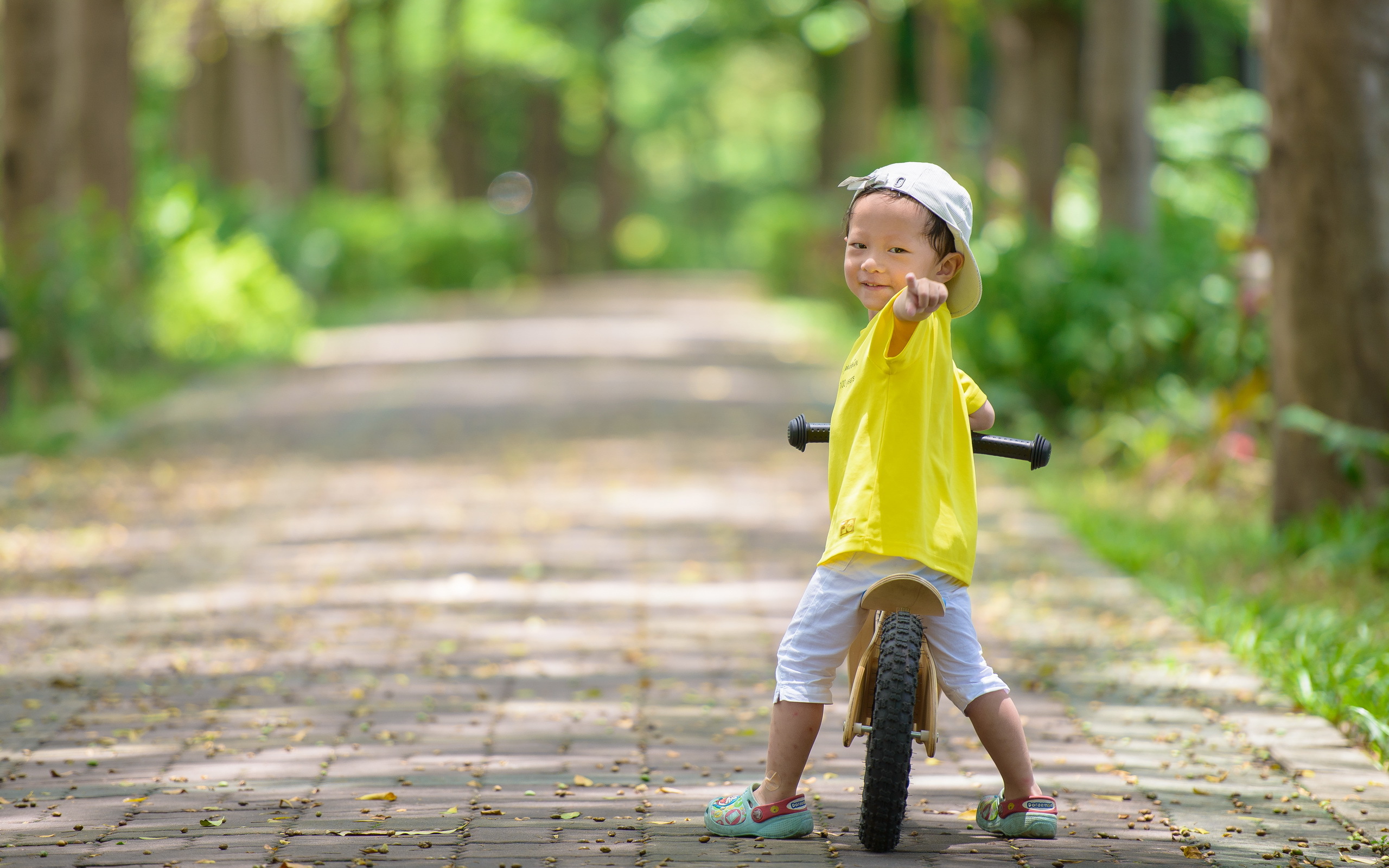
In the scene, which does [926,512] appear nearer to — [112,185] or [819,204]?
[112,185]

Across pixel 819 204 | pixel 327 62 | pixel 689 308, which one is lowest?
pixel 689 308

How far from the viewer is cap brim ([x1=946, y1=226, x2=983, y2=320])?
3.72 metres

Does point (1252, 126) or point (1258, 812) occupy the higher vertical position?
point (1252, 126)

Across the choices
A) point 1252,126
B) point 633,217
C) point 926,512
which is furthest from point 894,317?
point 633,217

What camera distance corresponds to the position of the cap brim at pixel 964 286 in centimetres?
372

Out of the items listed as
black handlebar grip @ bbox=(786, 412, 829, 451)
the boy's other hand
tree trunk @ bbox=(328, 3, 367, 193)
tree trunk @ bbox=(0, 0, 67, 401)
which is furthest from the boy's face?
tree trunk @ bbox=(328, 3, 367, 193)

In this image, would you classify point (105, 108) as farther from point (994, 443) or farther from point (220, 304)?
point (994, 443)

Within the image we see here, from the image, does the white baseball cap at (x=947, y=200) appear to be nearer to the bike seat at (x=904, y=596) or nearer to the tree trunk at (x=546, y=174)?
the bike seat at (x=904, y=596)

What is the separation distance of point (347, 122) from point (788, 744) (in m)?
29.2

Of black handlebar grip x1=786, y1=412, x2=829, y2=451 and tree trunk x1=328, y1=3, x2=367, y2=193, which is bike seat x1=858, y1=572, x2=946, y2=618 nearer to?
black handlebar grip x1=786, y1=412, x2=829, y2=451

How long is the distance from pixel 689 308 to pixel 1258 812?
26.3m

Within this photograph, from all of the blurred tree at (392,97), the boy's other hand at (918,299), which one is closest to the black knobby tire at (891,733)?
the boy's other hand at (918,299)

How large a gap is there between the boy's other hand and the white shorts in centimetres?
56

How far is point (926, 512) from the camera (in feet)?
11.9
